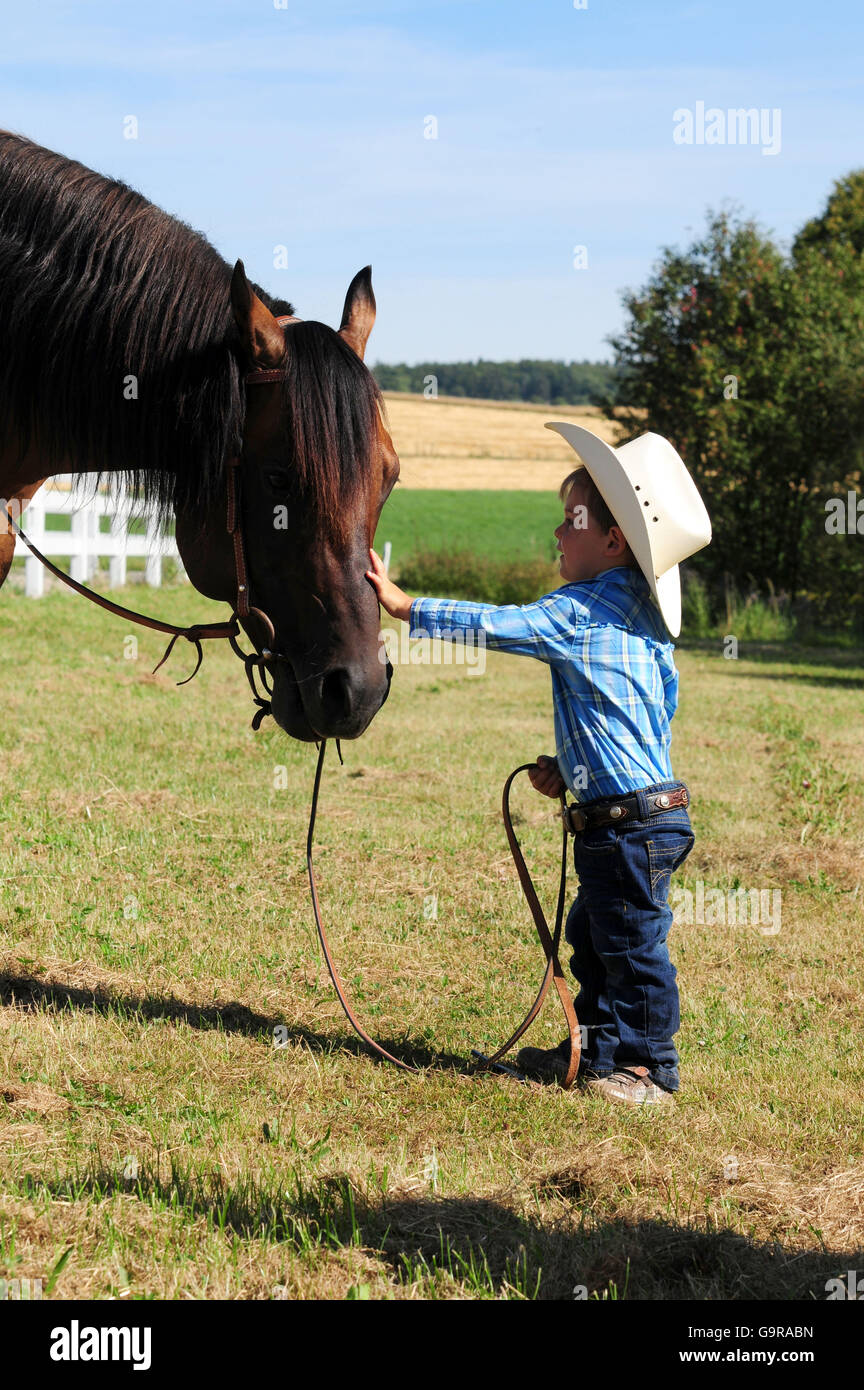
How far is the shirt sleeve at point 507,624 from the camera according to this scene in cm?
331

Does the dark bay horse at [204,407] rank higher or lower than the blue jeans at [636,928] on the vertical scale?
higher

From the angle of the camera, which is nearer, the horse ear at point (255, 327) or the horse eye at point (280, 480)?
the horse ear at point (255, 327)

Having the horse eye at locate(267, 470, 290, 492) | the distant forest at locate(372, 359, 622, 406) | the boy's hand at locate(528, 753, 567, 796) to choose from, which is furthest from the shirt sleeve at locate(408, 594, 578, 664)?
the distant forest at locate(372, 359, 622, 406)

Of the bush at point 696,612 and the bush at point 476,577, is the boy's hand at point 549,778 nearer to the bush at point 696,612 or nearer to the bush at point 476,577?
the bush at point 476,577

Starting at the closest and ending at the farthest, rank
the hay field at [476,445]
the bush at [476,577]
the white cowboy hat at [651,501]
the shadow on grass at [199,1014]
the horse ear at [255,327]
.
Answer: the horse ear at [255,327], the white cowboy hat at [651,501], the shadow on grass at [199,1014], the bush at [476,577], the hay field at [476,445]

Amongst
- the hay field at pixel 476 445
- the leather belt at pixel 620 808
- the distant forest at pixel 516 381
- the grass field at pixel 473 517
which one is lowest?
the leather belt at pixel 620 808

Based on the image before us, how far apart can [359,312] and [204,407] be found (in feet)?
2.04

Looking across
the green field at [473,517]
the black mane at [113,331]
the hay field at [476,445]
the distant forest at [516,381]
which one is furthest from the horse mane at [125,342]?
the distant forest at [516,381]

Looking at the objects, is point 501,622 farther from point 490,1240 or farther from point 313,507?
point 490,1240

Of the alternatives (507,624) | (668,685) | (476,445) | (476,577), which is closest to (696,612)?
(476,577)

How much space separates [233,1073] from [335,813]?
11.1ft

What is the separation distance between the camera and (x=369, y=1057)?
3805 millimetres

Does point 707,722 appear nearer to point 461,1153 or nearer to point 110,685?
point 110,685
